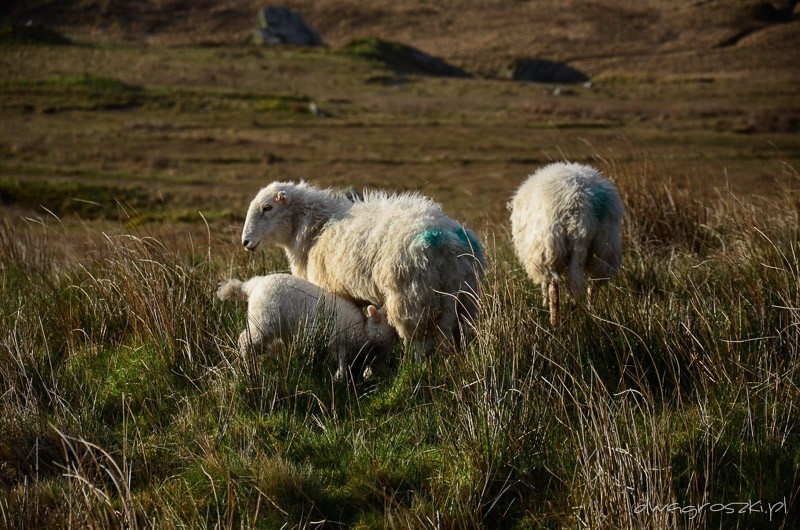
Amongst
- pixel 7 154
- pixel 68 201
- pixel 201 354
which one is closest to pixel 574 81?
pixel 7 154

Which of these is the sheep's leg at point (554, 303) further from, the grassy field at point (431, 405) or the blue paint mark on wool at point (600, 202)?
the blue paint mark on wool at point (600, 202)

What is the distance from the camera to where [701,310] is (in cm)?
509

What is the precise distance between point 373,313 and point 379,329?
13cm

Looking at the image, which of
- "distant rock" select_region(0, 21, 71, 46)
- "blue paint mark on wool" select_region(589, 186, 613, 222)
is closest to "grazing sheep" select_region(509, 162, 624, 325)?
"blue paint mark on wool" select_region(589, 186, 613, 222)

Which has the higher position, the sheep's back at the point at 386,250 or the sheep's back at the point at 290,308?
the sheep's back at the point at 386,250

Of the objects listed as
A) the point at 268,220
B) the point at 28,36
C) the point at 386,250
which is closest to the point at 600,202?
Result: the point at 386,250

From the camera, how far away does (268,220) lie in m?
6.70

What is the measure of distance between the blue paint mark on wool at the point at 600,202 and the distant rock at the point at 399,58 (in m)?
57.8

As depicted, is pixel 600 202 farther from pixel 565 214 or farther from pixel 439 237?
pixel 439 237

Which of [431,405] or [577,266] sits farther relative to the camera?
[577,266]

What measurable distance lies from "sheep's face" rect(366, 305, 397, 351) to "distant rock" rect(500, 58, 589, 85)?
61.5m

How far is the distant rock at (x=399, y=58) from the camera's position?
6548 centimetres

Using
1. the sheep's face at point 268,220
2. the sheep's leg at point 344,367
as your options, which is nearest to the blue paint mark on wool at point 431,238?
the sheep's leg at point 344,367

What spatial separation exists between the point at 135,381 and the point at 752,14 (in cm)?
9675
